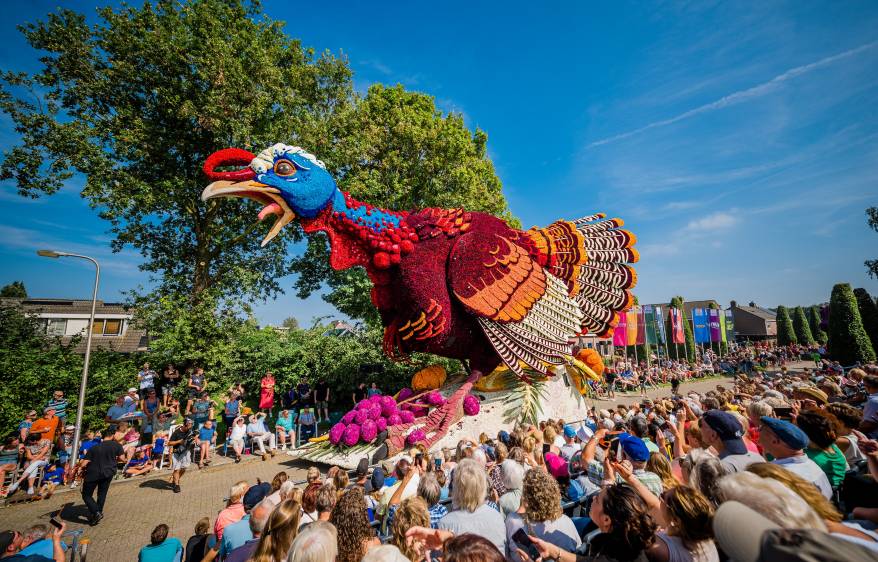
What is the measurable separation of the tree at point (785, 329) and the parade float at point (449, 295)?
43.9 metres

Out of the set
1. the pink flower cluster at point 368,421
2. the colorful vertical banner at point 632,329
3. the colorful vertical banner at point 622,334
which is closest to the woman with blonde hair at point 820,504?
the pink flower cluster at point 368,421

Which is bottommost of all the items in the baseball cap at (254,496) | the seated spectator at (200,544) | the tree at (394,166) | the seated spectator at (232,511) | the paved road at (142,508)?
the paved road at (142,508)

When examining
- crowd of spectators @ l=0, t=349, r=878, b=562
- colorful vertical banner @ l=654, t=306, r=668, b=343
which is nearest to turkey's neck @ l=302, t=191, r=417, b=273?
crowd of spectators @ l=0, t=349, r=878, b=562

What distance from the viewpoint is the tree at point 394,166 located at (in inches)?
453

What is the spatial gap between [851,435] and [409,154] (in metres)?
11.6

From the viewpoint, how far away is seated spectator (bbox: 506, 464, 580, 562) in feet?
6.50

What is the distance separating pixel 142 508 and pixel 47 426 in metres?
3.36

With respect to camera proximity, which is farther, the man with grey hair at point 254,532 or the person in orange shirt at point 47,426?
the person in orange shirt at point 47,426

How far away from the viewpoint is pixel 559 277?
746cm

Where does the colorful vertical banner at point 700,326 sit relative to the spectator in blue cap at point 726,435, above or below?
above

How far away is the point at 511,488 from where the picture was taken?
271cm

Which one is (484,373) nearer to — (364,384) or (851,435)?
(851,435)

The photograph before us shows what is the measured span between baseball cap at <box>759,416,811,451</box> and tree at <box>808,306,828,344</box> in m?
52.9

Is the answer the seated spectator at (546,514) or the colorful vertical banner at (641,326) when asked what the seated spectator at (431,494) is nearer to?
the seated spectator at (546,514)
